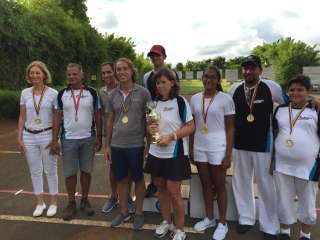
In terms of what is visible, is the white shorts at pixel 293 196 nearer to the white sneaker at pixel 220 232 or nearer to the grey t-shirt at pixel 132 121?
the white sneaker at pixel 220 232

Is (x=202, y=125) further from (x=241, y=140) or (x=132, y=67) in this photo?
(x=132, y=67)

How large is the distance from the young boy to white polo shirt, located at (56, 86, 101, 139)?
225 cm

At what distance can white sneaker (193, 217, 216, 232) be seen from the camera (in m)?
3.25

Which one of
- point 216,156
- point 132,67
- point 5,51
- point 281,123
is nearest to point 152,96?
point 132,67

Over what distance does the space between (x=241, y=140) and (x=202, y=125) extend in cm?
51

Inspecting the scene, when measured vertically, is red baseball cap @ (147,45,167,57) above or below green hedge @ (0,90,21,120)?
above

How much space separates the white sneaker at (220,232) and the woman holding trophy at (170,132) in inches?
24.7

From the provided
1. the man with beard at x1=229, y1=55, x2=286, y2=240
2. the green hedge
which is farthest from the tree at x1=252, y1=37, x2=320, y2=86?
the man with beard at x1=229, y1=55, x2=286, y2=240

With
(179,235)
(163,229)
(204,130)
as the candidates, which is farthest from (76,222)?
(204,130)

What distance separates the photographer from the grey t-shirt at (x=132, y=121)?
3.00 meters

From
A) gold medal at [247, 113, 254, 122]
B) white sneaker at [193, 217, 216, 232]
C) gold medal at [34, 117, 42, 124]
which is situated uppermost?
gold medal at [247, 113, 254, 122]

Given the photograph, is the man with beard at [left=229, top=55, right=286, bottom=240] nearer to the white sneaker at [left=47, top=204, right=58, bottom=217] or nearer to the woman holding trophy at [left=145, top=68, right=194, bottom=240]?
the woman holding trophy at [left=145, top=68, right=194, bottom=240]

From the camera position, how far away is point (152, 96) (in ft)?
10.7

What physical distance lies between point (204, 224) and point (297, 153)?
142 cm
